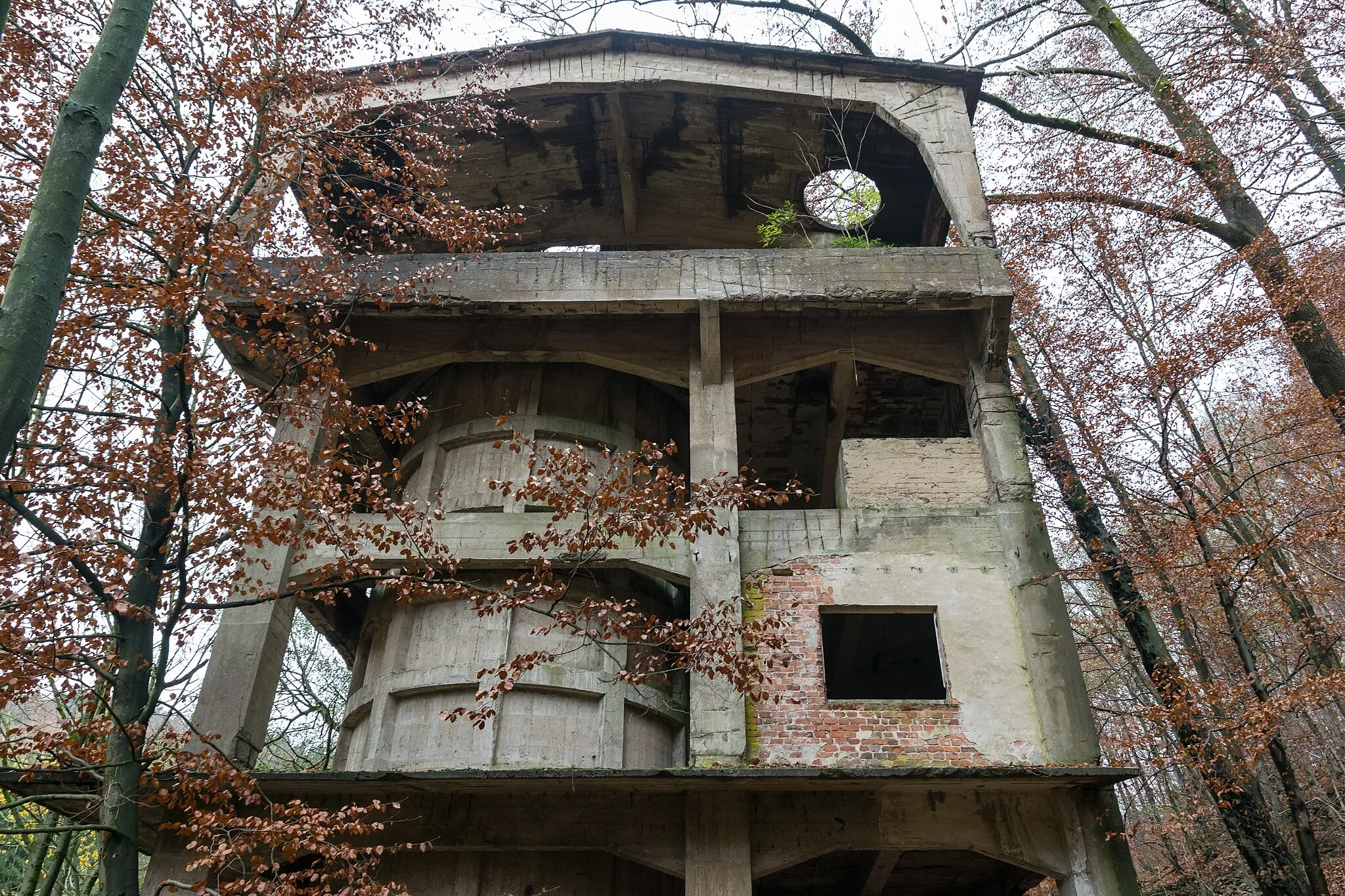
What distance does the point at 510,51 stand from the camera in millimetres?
14000

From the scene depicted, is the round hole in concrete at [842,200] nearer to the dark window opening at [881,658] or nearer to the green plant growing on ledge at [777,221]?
the green plant growing on ledge at [777,221]

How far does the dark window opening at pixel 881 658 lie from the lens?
14.4m

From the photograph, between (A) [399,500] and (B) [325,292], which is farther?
(A) [399,500]

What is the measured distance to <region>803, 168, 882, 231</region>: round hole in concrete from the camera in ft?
51.1

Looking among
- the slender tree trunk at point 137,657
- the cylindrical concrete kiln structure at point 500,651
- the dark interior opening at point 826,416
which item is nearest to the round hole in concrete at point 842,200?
the dark interior opening at point 826,416

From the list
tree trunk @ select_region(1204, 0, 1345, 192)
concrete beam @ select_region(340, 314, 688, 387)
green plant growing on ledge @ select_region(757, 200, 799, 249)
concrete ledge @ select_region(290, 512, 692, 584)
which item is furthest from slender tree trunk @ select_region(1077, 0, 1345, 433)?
concrete ledge @ select_region(290, 512, 692, 584)

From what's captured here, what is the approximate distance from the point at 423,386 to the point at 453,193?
4484mm

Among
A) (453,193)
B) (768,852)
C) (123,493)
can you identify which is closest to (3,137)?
(123,493)

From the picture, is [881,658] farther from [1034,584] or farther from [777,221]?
[777,221]

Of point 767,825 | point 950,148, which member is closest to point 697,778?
point 767,825

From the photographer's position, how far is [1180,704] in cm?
1009

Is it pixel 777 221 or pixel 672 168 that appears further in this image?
pixel 672 168

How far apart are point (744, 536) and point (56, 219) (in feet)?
25.7

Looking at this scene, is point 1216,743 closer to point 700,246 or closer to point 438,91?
point 700,246
